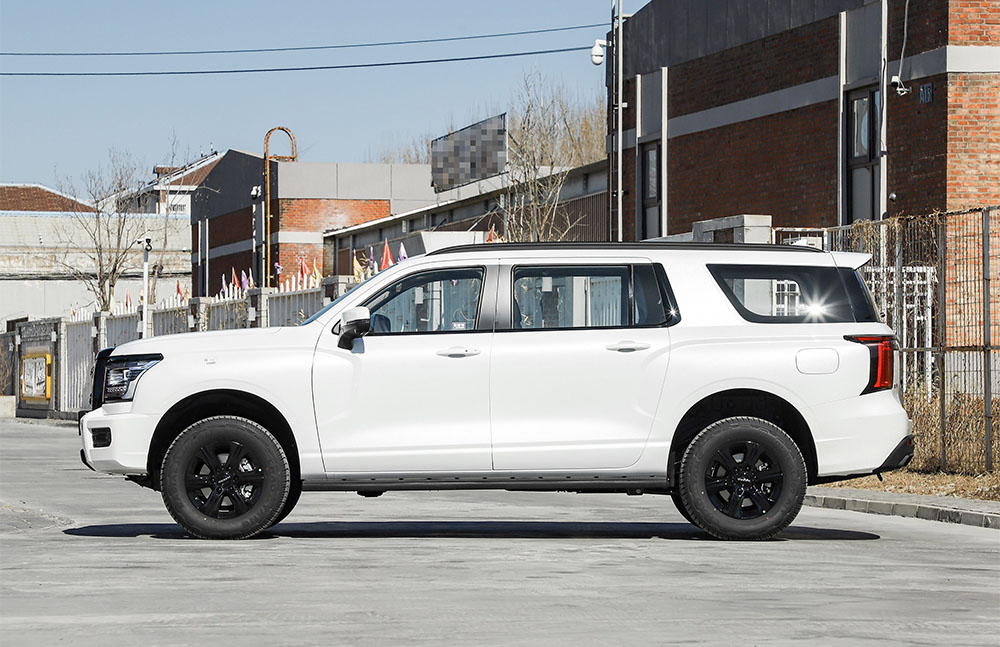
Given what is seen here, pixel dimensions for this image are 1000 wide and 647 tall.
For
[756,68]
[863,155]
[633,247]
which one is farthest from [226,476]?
[756,68]

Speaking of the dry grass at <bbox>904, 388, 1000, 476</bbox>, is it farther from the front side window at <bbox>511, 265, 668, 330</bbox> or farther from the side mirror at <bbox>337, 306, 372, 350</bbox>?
the side mirror at <bbox>337, 306, 372, 350</bbox>

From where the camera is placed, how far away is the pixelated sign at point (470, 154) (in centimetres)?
5897

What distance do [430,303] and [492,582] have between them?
2954 millimetres

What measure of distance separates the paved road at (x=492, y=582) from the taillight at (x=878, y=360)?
1.11m

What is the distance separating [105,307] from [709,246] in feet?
202

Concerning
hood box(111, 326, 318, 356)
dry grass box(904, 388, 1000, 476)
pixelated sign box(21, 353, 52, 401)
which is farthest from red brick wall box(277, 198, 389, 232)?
hood box(111, 326, 318, 356)

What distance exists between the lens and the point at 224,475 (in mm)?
11102

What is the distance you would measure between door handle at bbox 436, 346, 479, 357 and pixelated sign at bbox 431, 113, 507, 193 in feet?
152

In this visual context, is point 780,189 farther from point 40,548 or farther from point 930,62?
point 40,548

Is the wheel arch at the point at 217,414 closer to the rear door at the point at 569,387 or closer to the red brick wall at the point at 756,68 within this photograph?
the rear door at the point at 569,387

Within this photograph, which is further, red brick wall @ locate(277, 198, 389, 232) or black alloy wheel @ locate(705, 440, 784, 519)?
red brick wall @ locate(277, 198, 389, 232)

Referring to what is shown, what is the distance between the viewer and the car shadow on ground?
1172cm

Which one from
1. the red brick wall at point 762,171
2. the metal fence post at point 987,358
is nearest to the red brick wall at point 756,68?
the red brick wall at point 762,171

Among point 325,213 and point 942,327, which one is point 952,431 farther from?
point 325,213
